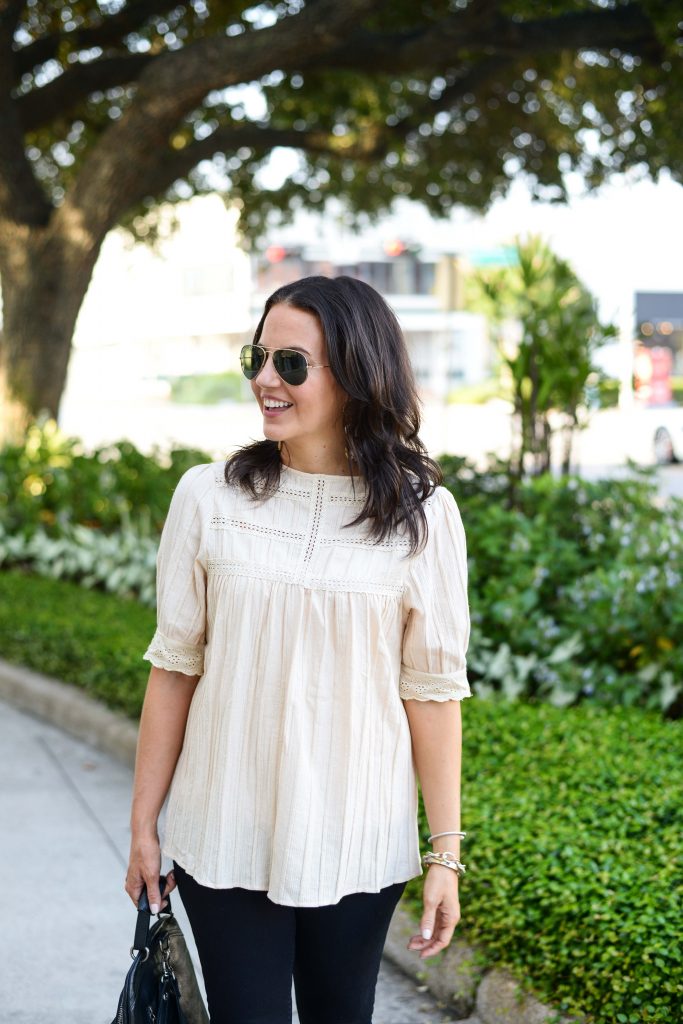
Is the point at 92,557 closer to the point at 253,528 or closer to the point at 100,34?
the point at 100,34

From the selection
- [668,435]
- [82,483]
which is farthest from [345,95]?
[668,435]

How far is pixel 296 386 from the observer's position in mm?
1928

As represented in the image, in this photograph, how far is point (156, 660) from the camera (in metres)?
1.97

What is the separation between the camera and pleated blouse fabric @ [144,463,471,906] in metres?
1.85

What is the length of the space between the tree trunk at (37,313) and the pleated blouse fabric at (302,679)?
8548 mm

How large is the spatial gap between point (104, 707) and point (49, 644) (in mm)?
947

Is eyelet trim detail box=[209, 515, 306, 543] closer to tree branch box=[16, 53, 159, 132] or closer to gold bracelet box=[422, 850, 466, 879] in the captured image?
gold bracelet box=[422, 850, 466, 879]

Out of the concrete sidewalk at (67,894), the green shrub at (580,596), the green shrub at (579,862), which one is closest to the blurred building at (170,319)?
the green shrub at (580,596)

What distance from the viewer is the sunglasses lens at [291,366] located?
6.30ft

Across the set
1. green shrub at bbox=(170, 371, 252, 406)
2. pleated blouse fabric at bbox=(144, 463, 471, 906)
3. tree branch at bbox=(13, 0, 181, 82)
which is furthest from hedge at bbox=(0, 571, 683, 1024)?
green shrub at bbox=(170, 371, 252, 406)

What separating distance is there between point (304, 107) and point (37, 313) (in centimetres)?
374

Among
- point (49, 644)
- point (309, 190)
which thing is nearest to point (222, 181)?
point (309, 190)

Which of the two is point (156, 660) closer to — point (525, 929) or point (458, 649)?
point (458, 649)

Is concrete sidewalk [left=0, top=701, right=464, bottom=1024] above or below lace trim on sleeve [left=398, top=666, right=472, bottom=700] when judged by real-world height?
below
